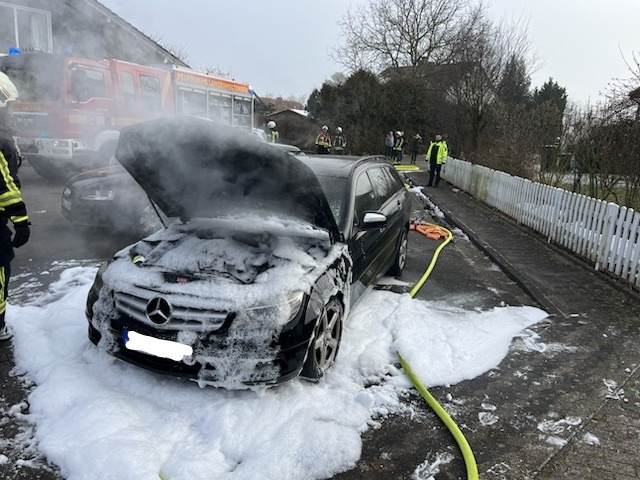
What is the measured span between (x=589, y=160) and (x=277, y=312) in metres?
8.59

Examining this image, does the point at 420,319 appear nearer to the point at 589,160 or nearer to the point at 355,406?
the point at 355,406

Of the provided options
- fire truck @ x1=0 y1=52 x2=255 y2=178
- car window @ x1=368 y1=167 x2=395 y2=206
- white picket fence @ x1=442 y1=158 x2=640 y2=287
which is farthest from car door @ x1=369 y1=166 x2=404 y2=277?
fire truck @ x1=0 y1=52 x2=255 y2=178

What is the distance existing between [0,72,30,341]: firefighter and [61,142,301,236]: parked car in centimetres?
274

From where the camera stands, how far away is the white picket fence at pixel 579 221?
5.97 meters

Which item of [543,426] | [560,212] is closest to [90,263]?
[543,426]

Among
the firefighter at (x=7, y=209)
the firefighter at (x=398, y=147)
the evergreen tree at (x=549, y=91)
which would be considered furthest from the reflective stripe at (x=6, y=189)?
the evergreen tree at (x=549, y=91)

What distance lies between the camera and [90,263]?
20.0ft

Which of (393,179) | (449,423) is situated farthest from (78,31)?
(449,423)

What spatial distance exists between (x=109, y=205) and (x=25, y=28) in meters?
5.42

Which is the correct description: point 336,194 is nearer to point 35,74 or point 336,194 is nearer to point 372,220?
point 372,220

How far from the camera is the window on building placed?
8469mm

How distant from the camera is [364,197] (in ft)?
15.4

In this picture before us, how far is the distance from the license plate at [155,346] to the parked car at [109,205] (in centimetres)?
394

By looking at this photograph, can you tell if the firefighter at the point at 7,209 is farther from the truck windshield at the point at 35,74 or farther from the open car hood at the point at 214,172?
the truck windshield at the point at 35,74
